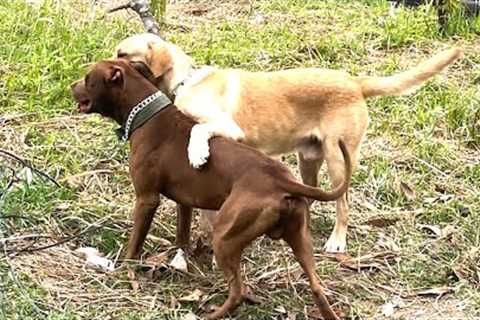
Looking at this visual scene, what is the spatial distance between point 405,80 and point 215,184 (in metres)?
1.67

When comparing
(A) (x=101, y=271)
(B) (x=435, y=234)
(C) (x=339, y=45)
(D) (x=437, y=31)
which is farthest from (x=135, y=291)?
(D) (x=437, y=31)

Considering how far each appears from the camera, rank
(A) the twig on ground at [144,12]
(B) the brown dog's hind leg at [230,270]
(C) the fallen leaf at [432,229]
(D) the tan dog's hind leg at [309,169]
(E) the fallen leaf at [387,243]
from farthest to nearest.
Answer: (A) the twig on ground at [144,12] → (D) the tan dog's hind leg at [309,169] → (C) the fallen leaf at [432,229] → (E) the fallen leaf at [387,243] → (B) the brown dog's hind leg at [230,270]

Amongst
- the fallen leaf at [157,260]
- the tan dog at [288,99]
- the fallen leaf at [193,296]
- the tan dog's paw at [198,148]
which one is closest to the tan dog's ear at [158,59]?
the tan dog at [288,99]

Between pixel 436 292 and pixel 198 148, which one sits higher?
pixel 198 148

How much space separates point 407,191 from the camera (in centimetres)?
613

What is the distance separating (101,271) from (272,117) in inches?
52.9

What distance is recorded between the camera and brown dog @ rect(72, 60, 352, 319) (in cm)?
438

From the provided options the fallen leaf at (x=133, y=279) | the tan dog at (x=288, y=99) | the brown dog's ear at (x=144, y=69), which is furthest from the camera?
the tan dog at (x=288, y=99)

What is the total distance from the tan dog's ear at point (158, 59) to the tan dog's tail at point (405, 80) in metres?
1.12

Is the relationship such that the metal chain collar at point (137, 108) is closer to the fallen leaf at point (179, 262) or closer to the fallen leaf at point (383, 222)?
the fallen leaf at point (179, 262)

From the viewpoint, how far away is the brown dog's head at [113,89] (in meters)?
4.97

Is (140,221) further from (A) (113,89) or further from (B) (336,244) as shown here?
(B) (336,244)

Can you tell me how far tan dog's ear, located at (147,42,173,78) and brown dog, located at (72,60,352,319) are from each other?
0.18 feet

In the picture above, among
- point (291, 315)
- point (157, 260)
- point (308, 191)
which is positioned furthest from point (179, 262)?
point (308, 191)
